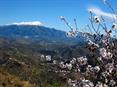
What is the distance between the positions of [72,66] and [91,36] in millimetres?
957

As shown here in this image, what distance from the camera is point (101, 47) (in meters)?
7.98

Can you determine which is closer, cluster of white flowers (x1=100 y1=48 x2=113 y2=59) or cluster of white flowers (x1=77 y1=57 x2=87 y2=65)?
cluster of white flowers (x1=100 y1=48 x2=113 y2=59)

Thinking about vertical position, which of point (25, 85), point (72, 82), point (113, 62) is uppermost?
point (113, 62)

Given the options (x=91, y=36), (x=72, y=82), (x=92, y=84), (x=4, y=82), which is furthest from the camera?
(x=4, y=82)

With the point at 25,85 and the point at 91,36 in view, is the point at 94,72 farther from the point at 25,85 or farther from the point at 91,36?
the point at 25,85

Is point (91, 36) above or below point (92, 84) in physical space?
above

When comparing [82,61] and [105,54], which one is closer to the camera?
[105,54]

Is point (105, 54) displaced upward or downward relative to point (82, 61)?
upward

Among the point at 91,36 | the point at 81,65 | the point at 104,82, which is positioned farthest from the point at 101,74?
the point at 91,36

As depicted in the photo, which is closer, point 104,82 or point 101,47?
point 104,82

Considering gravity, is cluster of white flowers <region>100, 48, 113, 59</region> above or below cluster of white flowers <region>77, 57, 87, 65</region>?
above

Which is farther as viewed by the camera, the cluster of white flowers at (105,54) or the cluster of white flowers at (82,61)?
the cluster of white flowers at (82,61)

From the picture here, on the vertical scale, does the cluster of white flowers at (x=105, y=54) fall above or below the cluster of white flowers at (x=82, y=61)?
above

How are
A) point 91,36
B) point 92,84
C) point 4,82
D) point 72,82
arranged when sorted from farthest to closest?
point 4,82, point 91,36, point 72,82, point 92,84
